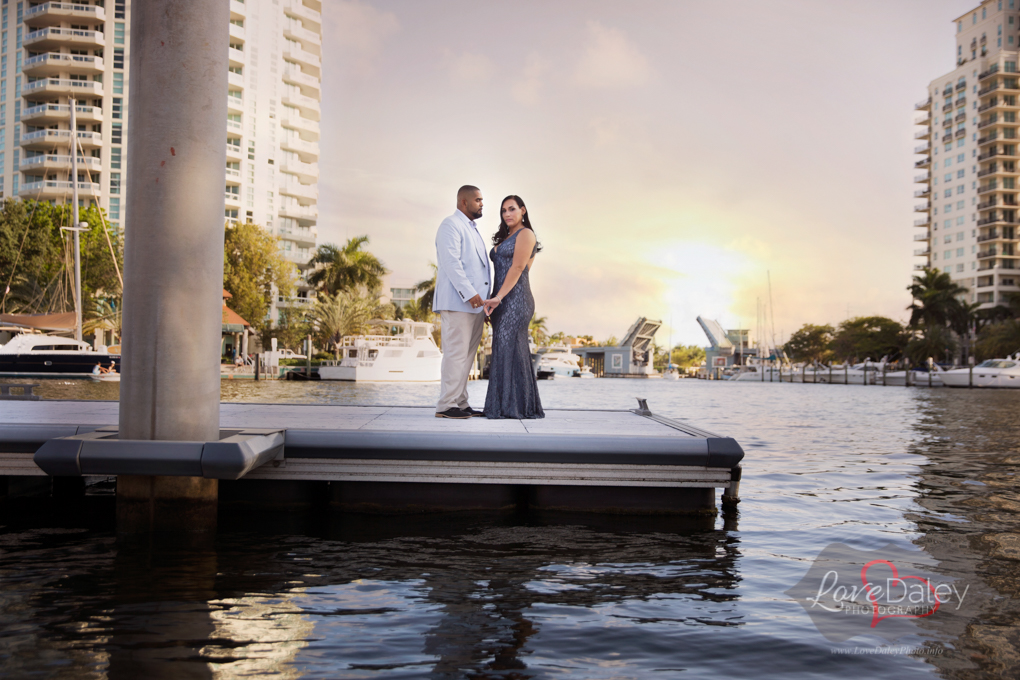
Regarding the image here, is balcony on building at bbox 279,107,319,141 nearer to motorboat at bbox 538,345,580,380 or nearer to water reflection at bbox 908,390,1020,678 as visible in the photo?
motorboat at bbox 538,345,580,380

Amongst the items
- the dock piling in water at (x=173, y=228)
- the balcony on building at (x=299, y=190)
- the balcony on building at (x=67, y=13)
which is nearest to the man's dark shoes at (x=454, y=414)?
the dock piling in water at (x=173, y=228)

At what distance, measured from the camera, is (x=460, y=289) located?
Result: 22.3 feet

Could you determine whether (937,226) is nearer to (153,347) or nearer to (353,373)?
A: (353,373)

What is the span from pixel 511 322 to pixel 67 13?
74.8 meters

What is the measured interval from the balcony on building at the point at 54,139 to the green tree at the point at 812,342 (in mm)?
92811

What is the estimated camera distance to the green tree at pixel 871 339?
85.9 m

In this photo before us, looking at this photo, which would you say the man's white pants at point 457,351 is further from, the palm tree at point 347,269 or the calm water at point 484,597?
the palm tree at point 347,269

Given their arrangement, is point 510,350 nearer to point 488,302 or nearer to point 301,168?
point 488,302

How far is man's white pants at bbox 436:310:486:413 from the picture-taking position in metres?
6.97

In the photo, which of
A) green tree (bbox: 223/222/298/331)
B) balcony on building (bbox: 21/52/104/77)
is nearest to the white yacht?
green tree (bbox: 223/222/298/331)

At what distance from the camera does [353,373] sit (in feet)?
168

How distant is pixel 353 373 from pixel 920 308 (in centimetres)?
6196

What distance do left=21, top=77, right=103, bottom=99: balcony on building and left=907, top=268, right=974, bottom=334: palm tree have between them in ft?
273

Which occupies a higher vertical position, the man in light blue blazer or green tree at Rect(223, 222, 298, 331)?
green tree at Rect(223, 222, 298, 331)
